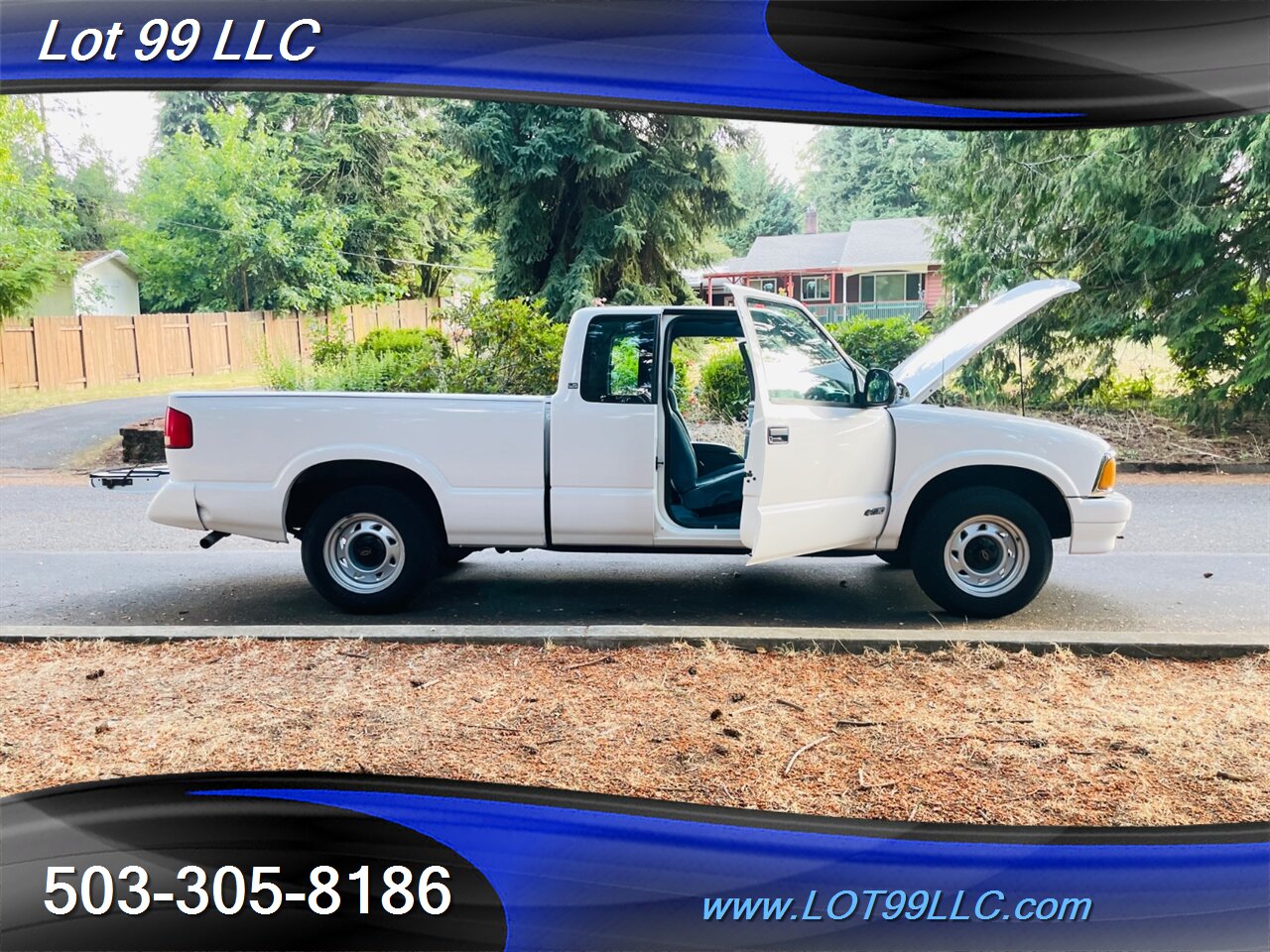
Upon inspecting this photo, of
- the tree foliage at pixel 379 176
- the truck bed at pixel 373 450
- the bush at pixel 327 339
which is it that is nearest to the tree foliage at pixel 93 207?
the tree foliage at pixel 379 176

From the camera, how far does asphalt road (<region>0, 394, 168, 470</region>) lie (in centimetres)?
868

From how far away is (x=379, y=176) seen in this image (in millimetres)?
7348

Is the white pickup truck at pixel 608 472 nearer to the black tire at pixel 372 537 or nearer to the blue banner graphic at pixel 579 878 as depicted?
the black tire at pixel 372 537

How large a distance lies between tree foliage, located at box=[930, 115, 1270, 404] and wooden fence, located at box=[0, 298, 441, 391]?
4.77 metres

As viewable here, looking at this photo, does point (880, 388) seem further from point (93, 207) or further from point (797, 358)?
point (93, 207)

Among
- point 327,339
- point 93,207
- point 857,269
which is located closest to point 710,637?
point 327,339

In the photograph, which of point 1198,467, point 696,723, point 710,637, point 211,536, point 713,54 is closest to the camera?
point 713,54

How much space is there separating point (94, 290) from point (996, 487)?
26.2 feet

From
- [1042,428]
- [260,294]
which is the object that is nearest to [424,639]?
[1042,428]

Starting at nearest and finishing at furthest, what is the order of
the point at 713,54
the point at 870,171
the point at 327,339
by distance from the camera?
Answer: 1. the point at 713,54
2. the point at 870,171
3. the point at 327,339

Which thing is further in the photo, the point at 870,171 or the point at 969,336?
the point at 870,171

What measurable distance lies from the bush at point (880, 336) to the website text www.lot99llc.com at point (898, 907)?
6227mm

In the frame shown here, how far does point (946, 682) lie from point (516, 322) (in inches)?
221

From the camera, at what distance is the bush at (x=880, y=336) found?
27.0 feet
